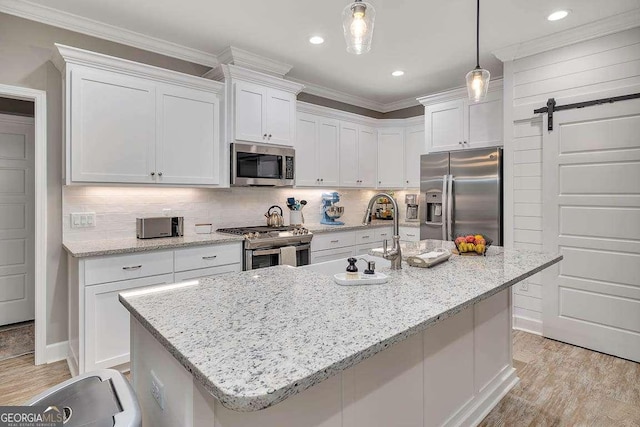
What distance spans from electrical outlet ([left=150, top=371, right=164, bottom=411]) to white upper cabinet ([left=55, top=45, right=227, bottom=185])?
6.77 feet

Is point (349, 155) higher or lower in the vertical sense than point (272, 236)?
higher

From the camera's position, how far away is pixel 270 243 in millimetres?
3412

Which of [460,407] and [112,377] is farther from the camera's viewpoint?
[460,407]

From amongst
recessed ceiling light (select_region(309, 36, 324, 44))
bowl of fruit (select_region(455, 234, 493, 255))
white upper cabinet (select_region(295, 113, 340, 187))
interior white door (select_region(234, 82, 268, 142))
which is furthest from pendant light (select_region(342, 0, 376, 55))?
white upper cabinet (select_region(295, 113, 340, 187))

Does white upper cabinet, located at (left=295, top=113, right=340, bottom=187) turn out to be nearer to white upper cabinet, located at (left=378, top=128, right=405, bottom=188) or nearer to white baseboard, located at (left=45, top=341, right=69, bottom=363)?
white upper cabinet, located at (left=378, top=128, right=405, bottom=188)

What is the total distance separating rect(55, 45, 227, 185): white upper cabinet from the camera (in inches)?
105

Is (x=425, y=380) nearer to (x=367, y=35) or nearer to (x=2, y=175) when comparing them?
(x=367, y=35)

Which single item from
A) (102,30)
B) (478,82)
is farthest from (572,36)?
(102,30)

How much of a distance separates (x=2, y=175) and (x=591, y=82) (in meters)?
5.60

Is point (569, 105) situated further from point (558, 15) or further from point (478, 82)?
point (478, 82)

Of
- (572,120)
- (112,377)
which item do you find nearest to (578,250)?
(572,120)

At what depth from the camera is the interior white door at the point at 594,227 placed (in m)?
2.86

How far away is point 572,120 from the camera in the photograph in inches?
122

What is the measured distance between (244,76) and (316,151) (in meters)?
1.30
